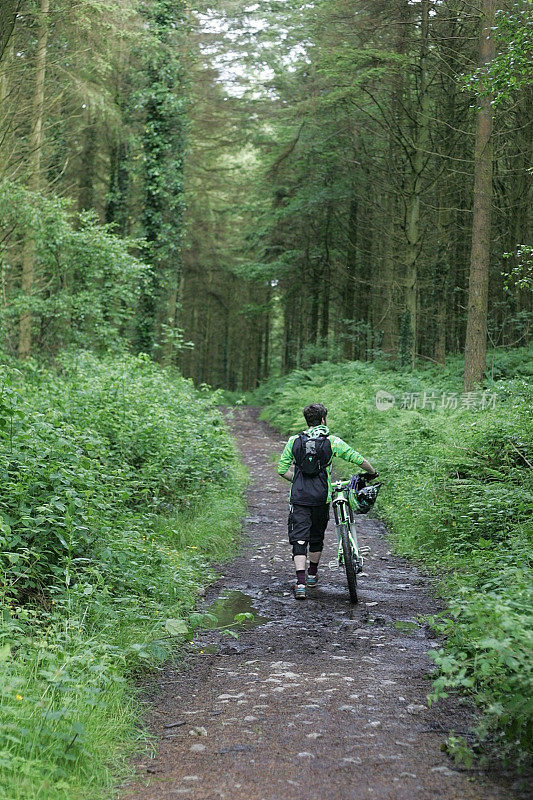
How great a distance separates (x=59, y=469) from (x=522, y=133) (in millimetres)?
20392

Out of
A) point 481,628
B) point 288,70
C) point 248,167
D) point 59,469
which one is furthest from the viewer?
point 248,167

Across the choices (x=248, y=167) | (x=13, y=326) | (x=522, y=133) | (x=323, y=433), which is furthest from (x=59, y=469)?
(x=248, y=167)

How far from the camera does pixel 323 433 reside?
26.0 ft

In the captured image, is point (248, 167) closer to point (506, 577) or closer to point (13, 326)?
point (13, 326)

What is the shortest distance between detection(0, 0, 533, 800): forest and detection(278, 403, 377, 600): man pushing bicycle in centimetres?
123

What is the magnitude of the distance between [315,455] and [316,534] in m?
0.94

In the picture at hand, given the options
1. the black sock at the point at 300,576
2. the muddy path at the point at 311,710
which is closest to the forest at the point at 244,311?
the muddy path at the point at 311,710

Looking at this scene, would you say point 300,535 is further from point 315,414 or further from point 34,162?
point 34,162

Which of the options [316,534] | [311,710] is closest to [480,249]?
[316,534]

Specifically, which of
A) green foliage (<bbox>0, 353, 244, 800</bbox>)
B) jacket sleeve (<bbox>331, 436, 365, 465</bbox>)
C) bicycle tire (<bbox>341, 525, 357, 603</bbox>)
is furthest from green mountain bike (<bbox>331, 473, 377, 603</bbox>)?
green foliage (<bbox>0, 353, 244, 800</bbox>)

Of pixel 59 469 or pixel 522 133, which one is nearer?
pixel 59 469

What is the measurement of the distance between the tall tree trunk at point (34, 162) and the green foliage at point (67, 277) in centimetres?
19

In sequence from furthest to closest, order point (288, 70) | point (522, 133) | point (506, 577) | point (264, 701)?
point (288, 70)
point (522, 133)
point (506, 577)
point (264, 701)

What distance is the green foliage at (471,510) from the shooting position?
408 cm
